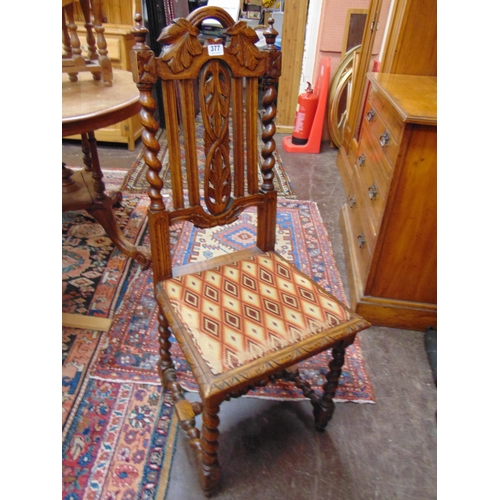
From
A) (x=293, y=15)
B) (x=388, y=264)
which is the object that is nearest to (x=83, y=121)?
(x=388, y=264)

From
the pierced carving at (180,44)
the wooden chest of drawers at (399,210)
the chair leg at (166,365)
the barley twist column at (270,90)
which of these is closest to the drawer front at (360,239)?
the wooden chest of drawers at (399,210)

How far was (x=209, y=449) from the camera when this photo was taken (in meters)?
1.13

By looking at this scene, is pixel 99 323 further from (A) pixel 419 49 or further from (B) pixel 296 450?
(A) pixel 419 49

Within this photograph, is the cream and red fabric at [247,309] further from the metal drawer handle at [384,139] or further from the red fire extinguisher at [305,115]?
the red fire extinguisher at [305,115]

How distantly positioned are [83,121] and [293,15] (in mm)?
3269

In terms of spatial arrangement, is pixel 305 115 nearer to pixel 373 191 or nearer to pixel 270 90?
pixel 373 191

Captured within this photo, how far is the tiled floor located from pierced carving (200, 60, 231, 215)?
2.84 feet

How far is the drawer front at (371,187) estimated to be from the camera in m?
1.82

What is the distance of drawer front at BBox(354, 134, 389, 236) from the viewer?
1.82m

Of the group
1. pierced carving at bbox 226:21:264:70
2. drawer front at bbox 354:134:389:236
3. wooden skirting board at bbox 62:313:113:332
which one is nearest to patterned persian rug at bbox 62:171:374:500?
wooden skirting board at bbox 62:313:113:332

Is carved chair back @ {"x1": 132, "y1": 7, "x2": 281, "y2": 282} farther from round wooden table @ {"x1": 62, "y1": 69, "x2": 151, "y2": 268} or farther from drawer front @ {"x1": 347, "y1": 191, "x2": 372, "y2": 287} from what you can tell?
drawer front @ {"x1": 347, "y1": 191, "x2": 372, "y2": 287}

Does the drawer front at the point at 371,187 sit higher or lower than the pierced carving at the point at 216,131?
lower

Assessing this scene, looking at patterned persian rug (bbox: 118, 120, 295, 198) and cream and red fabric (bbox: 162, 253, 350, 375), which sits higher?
cream and red fabric (bbox: 162, 253, 350, 375)

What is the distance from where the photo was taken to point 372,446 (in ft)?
4.79
